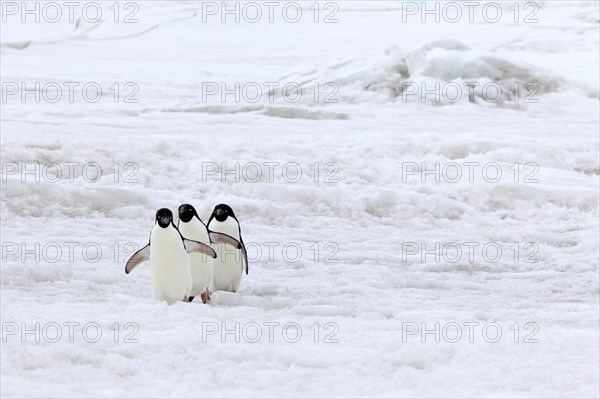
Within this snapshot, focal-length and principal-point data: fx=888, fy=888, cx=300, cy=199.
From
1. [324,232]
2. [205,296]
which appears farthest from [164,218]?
[324,232]

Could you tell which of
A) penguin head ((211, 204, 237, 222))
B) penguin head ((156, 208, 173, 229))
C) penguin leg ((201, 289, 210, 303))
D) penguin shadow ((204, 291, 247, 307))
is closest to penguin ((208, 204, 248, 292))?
penguin head ((211, 204, 237, 222))

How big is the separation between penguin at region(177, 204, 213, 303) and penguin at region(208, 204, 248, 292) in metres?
0.09

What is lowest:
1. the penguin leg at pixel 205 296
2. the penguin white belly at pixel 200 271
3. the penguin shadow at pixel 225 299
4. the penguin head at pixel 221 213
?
the penguin shadow at pixel 225 299

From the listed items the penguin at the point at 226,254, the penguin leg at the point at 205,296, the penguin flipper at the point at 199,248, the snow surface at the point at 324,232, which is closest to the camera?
the snow surface at the point at 324,232

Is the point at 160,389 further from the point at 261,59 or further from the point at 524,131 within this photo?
the point at 261,59

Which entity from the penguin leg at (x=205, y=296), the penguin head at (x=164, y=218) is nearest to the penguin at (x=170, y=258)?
the penguin head at (x=164, y=218)

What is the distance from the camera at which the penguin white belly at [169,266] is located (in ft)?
16.3

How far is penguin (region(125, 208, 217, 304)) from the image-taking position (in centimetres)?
496

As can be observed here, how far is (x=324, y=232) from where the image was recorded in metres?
7.80

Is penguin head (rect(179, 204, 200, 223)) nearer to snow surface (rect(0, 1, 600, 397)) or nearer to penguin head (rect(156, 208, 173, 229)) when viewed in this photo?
penguin head (rect(156, 208, 173, 229))

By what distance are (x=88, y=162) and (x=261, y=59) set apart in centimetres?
1375

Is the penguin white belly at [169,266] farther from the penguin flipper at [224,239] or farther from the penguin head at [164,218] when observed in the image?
the penguin flipper at [224,239]

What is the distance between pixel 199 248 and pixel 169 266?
20 cm

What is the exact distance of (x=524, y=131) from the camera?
484 inches
